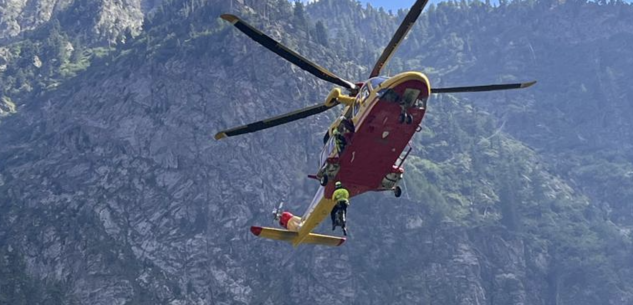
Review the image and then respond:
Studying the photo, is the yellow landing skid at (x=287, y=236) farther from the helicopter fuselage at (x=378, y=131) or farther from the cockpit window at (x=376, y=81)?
the cockpit window at (x=376, y=81)

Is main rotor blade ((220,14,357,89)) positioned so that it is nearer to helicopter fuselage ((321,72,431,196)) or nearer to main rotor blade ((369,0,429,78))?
helicopter fuselage ((321,72,431,196))

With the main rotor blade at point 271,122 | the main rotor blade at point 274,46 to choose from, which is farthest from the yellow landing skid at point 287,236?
the main rotor blade at point 274,46

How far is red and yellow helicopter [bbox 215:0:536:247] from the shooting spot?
50031mm

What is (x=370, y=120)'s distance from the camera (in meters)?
50.9

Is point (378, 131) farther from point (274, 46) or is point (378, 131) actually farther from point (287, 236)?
point (287, 236)

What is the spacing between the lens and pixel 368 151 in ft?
173

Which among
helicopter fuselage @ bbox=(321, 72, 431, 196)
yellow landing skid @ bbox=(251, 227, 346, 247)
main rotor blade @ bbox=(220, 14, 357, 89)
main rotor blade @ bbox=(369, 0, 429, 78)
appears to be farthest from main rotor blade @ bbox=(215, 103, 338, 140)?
yellow landing skid @ bbox=(251, 227, 346, 247)

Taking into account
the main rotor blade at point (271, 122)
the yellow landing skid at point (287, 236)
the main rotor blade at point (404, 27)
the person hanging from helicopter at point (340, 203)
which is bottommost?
the yellow landing skid at point (287, 236)

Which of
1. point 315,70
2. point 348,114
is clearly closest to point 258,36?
point 315,70

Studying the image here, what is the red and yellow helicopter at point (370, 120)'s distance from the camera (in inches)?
1970

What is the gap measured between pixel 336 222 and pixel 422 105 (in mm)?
9343

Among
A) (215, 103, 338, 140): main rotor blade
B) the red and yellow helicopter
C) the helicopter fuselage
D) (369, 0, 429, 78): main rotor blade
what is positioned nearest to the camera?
the helicopter fuselage

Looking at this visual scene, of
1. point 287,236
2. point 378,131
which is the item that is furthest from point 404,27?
point 287,236

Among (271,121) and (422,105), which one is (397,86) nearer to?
(422,105)
